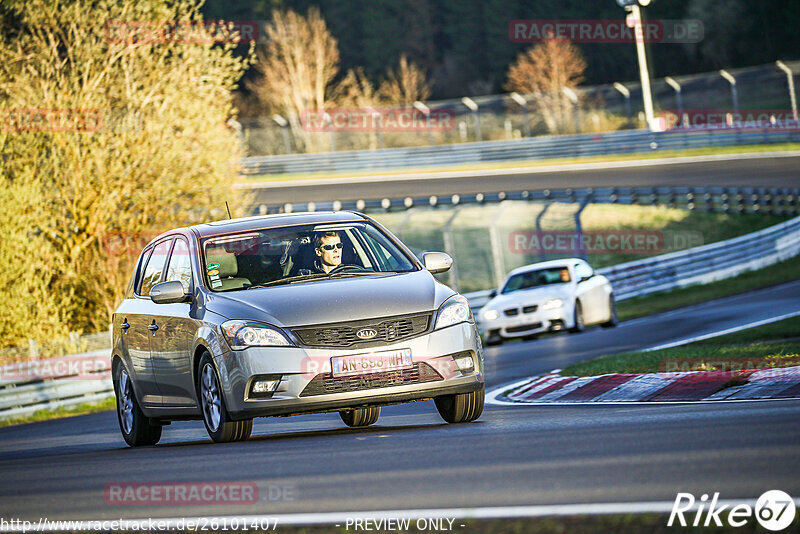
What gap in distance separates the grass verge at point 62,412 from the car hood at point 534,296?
23.5 ft

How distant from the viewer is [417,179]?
51031 millimetres

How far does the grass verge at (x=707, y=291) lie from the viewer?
28.0 meters

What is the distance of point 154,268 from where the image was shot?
11.4 meters

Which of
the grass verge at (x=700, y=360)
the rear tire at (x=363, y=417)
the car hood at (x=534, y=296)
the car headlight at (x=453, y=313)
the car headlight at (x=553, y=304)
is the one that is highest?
the car headlight at (x=453, y=313)

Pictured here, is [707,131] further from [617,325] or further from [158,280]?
[158,280]

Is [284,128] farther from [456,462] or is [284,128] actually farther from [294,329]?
[456,462]

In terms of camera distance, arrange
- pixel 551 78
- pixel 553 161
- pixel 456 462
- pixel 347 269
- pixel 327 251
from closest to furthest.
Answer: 1. pixel 456 462
2. pixel 347 269
3. pixel 327 251
4. pixel 553 161
5. pixel 551 78

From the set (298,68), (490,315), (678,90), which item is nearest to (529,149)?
(678,90)

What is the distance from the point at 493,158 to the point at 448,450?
45936 mm

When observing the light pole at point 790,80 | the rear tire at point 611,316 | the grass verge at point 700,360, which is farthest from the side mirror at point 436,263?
the light pole at point 790,80

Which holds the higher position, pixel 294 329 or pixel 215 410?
pixel 294 329

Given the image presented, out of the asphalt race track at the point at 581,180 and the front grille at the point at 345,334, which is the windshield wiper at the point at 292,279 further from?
the asphalt race track at the point at 581,180

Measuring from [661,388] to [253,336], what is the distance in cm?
402

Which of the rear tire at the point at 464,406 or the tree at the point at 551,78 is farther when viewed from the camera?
the tree at the point at 551,78
